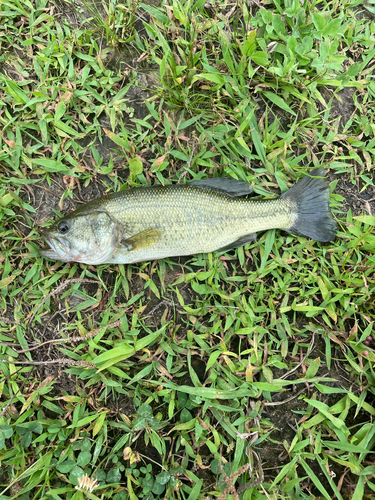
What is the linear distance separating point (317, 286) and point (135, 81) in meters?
3.30

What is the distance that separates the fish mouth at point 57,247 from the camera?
335 cm

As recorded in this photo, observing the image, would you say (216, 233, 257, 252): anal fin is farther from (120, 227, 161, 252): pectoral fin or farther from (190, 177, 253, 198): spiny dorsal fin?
(120, 227, 161, 252): pectoral fin

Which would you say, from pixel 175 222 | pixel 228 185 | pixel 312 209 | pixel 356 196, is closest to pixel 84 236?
pixel 175 222

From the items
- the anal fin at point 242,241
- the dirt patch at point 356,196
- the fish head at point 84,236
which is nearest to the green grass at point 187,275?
the dirt patch at point 356,196

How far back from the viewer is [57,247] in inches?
132

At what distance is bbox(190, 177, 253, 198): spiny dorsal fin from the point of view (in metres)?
3.53

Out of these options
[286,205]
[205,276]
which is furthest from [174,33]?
[205,276]

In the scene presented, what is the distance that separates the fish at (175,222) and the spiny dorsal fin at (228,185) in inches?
0.4

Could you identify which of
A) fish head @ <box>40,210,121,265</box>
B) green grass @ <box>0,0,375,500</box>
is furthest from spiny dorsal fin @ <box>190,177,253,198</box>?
fish head @ <box>40,210,121,265</box>

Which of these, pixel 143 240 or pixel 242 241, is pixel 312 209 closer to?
pixel 242 241

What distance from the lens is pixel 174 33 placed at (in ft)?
12.1

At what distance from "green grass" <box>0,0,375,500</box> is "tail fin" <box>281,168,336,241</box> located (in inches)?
6.0

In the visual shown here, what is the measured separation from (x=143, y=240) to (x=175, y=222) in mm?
401

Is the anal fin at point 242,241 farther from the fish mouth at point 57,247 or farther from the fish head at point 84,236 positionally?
the fish mouth at point 57,247
